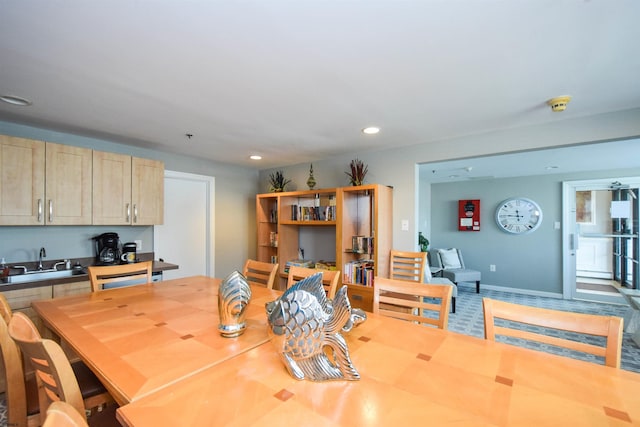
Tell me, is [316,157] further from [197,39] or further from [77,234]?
[77,234]

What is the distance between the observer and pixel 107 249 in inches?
125

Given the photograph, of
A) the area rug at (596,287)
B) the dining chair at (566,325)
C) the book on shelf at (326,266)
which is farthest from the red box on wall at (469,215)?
the dining chair at (566,325)

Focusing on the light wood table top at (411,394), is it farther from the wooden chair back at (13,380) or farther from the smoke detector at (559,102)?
the smoke detector at (559,102)

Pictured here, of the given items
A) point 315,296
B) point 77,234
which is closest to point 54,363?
point 315,296

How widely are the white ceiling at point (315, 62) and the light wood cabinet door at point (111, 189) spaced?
0.42 m

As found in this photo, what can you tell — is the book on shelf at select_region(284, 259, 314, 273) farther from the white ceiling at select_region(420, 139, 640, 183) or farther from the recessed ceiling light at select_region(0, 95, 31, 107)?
the recessed ceiling light at select_region(0, 95, 31, 107)

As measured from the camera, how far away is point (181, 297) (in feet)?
6.56

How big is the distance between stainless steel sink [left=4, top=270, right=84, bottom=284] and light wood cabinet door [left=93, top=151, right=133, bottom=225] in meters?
0.55

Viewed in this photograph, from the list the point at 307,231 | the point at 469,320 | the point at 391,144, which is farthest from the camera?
the point at 307,231

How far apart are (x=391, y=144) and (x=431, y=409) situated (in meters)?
2.95

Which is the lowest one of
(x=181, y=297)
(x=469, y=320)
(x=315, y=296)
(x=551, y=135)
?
(x=469, y=320)

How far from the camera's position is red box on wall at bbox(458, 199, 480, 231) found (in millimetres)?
6086

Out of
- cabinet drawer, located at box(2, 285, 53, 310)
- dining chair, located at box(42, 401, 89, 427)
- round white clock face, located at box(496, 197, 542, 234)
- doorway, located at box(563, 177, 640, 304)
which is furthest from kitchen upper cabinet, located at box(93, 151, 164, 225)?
doorway, located at box(563, 177, 640, 304)

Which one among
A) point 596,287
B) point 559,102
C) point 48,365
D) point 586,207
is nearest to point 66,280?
point 48,365
